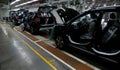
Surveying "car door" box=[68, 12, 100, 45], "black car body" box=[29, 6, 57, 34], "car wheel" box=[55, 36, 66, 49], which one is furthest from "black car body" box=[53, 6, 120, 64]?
"black car body" box=[29, 6, 57, 34]

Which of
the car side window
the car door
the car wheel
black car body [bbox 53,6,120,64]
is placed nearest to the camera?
black car body [bbox 53,6,120,64]

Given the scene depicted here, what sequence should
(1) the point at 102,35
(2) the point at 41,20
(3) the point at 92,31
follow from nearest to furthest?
(1) the point at 102,35, (3) the point at 92,31, (2) the point at 41,20

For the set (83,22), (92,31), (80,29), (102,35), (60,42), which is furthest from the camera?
(60,42)

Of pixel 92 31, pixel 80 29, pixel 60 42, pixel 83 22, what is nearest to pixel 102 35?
pixel 92 31

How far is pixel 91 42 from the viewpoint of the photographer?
3.85 metres

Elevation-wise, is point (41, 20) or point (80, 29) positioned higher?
point (80, 29)

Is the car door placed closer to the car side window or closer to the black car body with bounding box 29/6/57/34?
the car side window

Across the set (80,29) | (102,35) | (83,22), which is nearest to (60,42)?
(80,29)

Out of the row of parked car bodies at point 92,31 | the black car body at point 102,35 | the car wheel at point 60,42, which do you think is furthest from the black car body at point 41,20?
the black car body at point 102,35

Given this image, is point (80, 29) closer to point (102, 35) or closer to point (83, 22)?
point (83, 22)

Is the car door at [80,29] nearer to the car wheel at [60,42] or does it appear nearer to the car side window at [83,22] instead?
the car side window at [83,22]

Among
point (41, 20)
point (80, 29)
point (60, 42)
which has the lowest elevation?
point (60, 42)

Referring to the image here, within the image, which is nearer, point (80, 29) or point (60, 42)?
point (80, 29)

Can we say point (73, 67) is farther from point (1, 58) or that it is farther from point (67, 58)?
point (1, 58)
